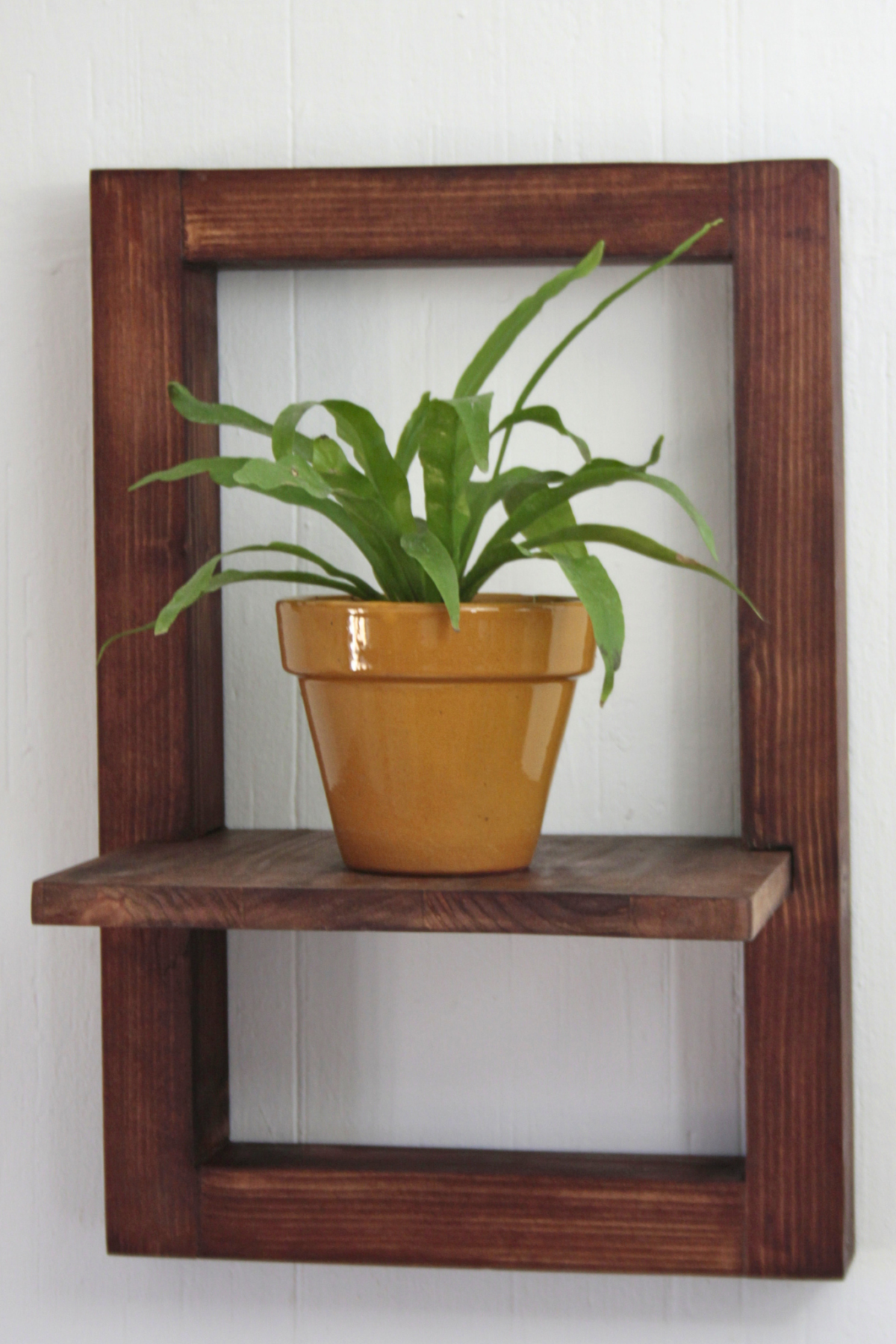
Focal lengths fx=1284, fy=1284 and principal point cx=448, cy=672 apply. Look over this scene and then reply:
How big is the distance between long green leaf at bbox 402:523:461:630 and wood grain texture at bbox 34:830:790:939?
0.38ft

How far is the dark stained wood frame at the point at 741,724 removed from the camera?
0.63 m

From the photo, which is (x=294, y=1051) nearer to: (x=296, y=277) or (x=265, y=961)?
(x=265, y=961)

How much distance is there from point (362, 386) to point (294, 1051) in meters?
0.36

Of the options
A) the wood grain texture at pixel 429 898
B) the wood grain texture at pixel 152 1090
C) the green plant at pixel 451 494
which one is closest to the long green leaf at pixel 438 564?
the green plant at pixel 451 494

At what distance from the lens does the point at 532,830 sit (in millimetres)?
574

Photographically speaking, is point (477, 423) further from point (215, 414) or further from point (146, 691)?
point (146, 691)

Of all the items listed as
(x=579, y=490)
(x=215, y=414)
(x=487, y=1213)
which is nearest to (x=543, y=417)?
(x=579, y=490)

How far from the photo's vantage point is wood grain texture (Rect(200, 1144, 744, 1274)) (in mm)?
636

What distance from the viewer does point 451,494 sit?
542 millimetres

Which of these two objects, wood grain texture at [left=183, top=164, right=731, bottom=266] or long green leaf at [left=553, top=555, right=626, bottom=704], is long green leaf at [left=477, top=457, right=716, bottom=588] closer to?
long green leaf at [left=553, top=555, right=626, bottom=704]

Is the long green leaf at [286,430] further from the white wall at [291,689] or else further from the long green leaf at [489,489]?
the white wall at [291,689]

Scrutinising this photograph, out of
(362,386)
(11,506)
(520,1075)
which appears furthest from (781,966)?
(11,506)

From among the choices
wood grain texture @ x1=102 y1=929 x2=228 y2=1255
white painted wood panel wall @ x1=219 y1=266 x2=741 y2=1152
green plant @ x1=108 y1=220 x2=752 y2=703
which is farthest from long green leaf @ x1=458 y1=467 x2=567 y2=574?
wood grain texture @ x1=102 y1=929 x2=228 y2=1255

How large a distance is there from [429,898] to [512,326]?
24cm
